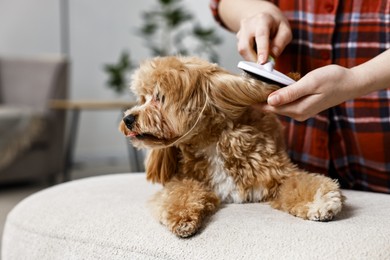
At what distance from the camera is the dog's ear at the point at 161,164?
957mm

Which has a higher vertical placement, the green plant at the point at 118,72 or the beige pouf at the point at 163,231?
the beige pouf at the point at 163,231

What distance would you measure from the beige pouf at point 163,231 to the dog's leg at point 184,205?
0.02 meters

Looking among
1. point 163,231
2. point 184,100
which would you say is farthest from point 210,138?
point 163,231

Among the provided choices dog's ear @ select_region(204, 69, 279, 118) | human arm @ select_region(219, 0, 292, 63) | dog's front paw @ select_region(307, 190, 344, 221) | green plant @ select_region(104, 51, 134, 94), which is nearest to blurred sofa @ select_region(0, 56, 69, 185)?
green plant @ select_region(104, 51, 134, 94)

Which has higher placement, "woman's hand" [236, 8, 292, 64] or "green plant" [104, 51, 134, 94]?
"woman's hand" [236, 8, 292, 64]

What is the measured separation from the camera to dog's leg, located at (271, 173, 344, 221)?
2.57 ft

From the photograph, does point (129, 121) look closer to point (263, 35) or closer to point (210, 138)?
point (210, 138)

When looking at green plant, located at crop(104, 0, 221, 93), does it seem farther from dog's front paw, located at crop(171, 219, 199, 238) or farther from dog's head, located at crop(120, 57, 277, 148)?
dog's front paw, located at crop(171, 219, 199, 238)

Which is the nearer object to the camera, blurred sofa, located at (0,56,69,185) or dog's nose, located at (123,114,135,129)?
dog's nose, located at (123,114,135,129)

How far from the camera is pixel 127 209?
911mm

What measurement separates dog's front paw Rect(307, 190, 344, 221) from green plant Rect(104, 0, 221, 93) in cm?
278

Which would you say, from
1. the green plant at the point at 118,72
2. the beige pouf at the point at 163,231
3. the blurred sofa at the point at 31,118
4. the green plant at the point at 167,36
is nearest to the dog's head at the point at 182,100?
the beige pouf at the point at 163,231

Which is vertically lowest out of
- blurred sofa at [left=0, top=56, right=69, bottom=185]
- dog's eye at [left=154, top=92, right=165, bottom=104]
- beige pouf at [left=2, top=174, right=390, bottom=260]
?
blurred sofa at [left=0, top=56, right=69, bottom=185]

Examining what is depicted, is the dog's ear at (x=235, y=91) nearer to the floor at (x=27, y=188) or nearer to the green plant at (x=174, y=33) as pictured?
the floor at (x=27, y=188)
